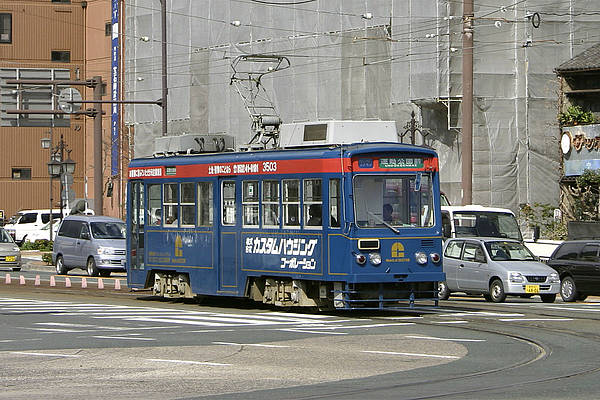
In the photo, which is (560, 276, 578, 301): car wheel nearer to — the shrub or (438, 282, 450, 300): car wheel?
(438, 282, 450, 300): car wheel

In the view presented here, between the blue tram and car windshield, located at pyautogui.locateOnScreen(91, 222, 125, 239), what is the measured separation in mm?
16551

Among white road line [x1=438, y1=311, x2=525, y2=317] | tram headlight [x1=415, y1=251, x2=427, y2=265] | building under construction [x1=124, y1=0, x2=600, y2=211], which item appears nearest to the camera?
tram headlight [x1=415, y1=251, x2=427, y2=265]

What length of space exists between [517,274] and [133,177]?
30.1ft

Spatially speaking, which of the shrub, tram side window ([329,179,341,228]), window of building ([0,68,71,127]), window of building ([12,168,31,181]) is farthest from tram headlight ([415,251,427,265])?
window of building ([12,168,31,181])

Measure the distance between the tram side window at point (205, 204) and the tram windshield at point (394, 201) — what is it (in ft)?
14.1

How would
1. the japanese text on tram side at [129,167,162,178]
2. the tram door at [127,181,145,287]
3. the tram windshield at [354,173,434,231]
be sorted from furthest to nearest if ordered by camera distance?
1. the tram door at [127,181,145,287]
2. the japanese text on tram side at [129,167,162,178]
3. the tram windshield at [354,173,434,231]

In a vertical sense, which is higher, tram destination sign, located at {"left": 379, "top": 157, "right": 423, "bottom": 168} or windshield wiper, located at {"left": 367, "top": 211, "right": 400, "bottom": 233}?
tram destination sign, located at {"left": 379, "top": 157, "right": 423, "bottom": 168}

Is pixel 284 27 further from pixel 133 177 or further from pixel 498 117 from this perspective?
pixel 133 177

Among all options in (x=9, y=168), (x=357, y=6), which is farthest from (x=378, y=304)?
(x=9, y=168)

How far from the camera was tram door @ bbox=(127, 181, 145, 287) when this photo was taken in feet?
96.0

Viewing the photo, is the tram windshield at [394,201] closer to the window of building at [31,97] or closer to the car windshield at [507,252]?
the car windshield at [507,252]

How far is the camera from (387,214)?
78.1ft

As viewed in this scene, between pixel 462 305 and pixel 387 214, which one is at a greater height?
pixel 387 214

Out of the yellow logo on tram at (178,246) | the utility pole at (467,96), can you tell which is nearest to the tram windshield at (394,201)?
the yellow logo on tram at (178,246)
